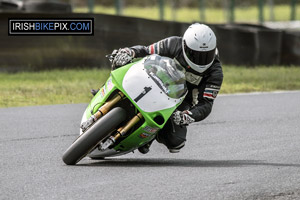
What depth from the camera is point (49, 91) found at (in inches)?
501

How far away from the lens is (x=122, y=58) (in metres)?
6.88

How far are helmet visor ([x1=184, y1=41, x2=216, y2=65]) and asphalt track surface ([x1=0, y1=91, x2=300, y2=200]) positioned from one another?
1.00 metres

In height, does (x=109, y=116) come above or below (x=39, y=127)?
above

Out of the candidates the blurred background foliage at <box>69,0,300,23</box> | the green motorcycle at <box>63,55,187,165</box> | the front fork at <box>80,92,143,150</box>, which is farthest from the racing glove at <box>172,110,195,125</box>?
the blurred background foliage at <box>69,0,300,23</box>

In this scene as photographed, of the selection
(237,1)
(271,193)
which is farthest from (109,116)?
(237,1)

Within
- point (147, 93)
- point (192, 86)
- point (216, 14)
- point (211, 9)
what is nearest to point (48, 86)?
point (192, 86)

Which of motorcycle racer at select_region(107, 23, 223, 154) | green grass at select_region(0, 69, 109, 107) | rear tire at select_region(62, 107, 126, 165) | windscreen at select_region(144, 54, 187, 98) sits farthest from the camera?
green grass at select_region(0, 69, 109, 107)

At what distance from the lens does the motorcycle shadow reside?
6.88m

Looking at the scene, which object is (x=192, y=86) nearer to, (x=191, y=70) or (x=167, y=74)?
(x=191, y=70)

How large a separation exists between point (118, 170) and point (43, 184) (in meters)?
0.89

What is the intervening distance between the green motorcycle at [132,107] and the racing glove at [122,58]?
0.56ft

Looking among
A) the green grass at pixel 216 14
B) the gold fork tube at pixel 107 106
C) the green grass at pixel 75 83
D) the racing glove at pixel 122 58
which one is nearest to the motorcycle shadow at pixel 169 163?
the gold fork tube at pixel 107 106

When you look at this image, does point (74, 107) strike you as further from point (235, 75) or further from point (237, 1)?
point (237, 1)

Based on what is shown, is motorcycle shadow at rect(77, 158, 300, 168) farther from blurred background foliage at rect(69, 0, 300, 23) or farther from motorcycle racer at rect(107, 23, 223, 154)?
blurred background foliage at rect(69, 0, 300, 23)
